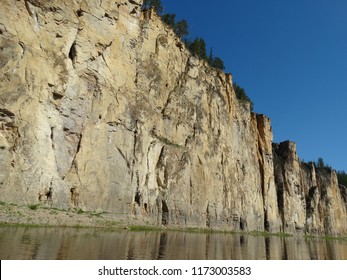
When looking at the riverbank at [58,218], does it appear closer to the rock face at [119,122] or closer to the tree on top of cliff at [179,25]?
the rock face at [119,122]

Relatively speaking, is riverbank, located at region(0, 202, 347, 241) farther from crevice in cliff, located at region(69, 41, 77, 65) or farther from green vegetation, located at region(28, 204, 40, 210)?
crevice in cliff, located at region(69, 41, 77, 65)

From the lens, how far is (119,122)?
39719mm

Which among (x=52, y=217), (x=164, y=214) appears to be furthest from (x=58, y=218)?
(x=164, y=214)

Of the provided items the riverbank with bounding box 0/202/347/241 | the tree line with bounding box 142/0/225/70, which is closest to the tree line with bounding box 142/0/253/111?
the tree line with bounding box 142/0/225/70

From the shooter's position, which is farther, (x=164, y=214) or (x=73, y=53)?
(x=164, y=214)

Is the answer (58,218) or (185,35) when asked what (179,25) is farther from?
(58,218)

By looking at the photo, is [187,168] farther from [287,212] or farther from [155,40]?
[287,212]

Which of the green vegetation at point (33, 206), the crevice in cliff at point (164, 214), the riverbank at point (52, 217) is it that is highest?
the crevice in cliff at point (164, 214)

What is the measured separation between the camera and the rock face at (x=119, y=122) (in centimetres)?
3008

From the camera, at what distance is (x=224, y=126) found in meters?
61.2

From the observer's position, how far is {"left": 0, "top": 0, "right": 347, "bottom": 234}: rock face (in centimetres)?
3008

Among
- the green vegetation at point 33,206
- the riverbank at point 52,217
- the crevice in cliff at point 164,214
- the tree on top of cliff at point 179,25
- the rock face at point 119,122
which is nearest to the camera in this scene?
the riverbank at point 52,217

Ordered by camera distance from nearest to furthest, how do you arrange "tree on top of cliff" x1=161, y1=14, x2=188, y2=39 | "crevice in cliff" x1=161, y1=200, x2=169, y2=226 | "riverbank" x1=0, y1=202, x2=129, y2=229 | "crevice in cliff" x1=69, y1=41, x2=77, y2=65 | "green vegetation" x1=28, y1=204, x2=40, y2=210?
"riverbank" x1=0, y1=202, x2=129, y2=229
"green vegetation" x1=28, y1=204, x2=40, y2=210
"crevice in cliff" x1=69, y1=41, x2=77, y2=65
"crevice in cliff" x1=161, y1=200, x2=169, y2=226
"tree on top of cliff" x1=161, y1=14, x2=188, y2=39

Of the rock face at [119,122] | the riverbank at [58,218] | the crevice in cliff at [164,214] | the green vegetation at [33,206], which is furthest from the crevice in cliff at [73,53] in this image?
the crevice in cliff at [164,214]
